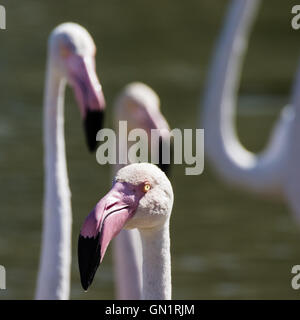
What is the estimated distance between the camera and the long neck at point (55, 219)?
15.9ft

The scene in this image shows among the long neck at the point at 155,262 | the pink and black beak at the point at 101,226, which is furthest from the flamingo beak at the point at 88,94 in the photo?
the pink and black beak at the point at 101,226

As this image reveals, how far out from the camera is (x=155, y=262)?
387 cm

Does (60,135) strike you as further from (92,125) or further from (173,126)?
(173,126)

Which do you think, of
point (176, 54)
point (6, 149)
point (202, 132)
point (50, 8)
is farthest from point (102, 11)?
point (202, 132)

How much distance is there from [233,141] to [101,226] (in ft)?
14.5

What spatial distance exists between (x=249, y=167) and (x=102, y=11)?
10.5 metres

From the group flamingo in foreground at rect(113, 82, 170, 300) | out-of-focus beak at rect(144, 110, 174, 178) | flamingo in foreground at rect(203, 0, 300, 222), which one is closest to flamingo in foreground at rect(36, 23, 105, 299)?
flamingo in foreground at rect(113, 82, 170, 300)

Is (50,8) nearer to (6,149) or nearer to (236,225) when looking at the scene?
(6,149)

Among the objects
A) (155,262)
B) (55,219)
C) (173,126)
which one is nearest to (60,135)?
(55,219)

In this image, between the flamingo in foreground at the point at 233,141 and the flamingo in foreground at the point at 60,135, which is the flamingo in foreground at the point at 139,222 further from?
the flamingo in foreground at the point at 233,141

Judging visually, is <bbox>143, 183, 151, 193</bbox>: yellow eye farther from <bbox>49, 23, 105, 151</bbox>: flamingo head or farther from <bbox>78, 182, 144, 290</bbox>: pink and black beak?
<bbox>49, 23, 105, 151</bbox>: flamingo head

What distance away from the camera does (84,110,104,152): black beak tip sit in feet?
16.2

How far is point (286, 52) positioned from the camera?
51.6ft

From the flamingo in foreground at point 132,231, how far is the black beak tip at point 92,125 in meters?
0.59
